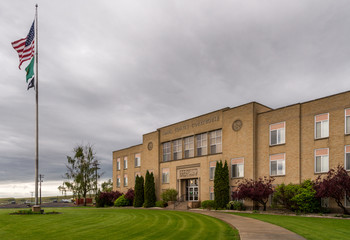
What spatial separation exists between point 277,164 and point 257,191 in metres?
3.88

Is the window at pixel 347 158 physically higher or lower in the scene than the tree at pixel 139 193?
higher

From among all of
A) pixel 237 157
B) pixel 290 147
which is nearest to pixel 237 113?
pixel 237 157

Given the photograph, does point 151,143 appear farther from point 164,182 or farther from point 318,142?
point 318,142

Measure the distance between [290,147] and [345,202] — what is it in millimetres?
6940

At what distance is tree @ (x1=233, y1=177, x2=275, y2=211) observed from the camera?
97.1 feet

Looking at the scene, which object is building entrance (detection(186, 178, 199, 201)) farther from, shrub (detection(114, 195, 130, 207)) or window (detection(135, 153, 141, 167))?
window (detection(135, 153, 141, 167))

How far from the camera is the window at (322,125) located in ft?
92.5

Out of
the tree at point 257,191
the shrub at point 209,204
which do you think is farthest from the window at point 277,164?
the shrub at point 209,204

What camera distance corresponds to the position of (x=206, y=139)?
1575 inches

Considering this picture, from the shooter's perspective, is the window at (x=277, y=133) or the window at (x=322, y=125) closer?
the window at (x=322, y=125)

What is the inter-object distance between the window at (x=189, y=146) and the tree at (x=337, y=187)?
63.5ft

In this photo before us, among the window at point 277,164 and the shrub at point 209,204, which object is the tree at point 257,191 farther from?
the shrub at point 209,204

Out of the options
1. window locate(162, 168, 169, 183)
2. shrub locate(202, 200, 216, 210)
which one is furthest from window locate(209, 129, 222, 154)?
window locate(162, 168, 169, 183)

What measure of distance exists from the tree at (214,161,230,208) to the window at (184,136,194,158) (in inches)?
292
